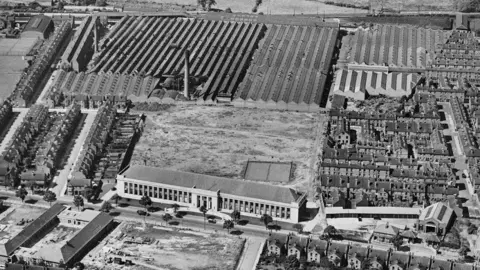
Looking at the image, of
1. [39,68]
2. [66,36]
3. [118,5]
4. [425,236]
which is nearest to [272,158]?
[425,236]

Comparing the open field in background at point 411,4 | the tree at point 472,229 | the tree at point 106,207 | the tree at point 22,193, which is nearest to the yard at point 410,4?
the open field in background at point 411,4

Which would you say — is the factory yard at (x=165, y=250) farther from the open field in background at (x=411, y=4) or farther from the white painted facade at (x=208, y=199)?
the open field in background at (x=411, y=4)

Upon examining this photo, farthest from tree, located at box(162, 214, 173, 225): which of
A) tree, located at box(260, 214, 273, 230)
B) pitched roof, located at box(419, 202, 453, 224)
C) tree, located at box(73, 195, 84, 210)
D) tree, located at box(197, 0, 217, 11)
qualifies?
tree, located at box(197, 0, 217, 11)

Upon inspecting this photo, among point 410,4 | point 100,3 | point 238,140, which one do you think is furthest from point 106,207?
point 410,4

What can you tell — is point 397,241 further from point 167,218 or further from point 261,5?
point 261,5

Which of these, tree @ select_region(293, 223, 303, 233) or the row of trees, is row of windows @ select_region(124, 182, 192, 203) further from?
tree @ select_region(293, 223, 303, 233)

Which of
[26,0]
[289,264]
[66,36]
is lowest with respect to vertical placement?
[289,264]

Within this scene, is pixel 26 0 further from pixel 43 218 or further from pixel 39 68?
pixel 43 218
